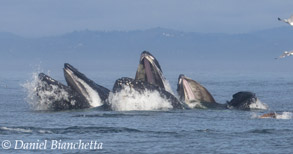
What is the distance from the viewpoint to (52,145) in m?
23.7

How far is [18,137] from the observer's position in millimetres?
25031

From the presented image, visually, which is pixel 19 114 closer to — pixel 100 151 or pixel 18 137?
pixel 18 137

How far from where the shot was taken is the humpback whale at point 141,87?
104 ft

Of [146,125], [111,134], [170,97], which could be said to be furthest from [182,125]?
[170,97]

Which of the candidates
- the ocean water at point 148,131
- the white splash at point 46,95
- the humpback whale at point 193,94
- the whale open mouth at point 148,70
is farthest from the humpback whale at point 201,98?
the white splash at point 46,95

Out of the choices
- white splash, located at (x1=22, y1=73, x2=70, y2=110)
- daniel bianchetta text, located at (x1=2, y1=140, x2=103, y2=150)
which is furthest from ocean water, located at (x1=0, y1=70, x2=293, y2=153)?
white splash, located at (x1=22, y1=73, x2=70, y2=110)

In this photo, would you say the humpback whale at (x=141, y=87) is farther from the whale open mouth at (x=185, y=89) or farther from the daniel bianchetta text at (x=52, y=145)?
the daniel bianchetta text at (x=52, y=145)

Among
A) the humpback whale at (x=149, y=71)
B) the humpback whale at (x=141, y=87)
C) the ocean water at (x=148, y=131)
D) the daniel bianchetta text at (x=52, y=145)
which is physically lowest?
the daniel bianchetta text at (x=52, y=145)

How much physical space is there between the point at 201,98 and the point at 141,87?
2585 millimetres

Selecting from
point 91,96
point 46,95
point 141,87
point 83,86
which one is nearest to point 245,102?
point 141,87

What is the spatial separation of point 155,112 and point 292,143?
27.1ft

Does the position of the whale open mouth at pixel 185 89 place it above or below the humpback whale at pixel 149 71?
below

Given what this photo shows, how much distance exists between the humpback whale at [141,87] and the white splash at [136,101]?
4.1 inches

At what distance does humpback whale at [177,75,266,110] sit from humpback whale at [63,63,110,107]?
2805mm
